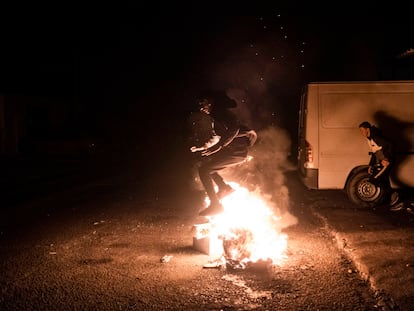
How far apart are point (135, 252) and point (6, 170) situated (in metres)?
13.3

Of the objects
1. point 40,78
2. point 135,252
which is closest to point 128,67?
point 40,78

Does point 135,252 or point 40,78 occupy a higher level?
point 40,78

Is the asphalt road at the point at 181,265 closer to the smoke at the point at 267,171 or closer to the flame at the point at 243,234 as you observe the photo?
the flame at the point at 243,234

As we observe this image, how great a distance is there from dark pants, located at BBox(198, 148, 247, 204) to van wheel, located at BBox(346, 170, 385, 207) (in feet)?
12.7

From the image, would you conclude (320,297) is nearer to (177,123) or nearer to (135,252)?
(135,252)

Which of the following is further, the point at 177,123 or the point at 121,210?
the point at 177,123

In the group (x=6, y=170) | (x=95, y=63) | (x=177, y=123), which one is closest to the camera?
(x=6, y=170)

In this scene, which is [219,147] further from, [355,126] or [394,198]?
[394,198]

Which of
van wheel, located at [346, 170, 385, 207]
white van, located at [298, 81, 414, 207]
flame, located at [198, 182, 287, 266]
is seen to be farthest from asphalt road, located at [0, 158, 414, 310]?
white van, located at [298, 81, 414, 207]

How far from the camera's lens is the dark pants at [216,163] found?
22.2 feet

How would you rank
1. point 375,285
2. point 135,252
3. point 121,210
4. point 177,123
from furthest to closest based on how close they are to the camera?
point 177,123 < point 121,210 < point 135,252 < point 375,285

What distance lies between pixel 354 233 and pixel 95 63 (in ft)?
94.2

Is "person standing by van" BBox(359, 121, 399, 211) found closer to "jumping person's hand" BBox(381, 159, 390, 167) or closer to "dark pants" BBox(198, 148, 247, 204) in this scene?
"jumping person's hand" BBox(381, 159, 390, 167)

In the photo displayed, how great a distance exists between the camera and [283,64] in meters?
28.8
